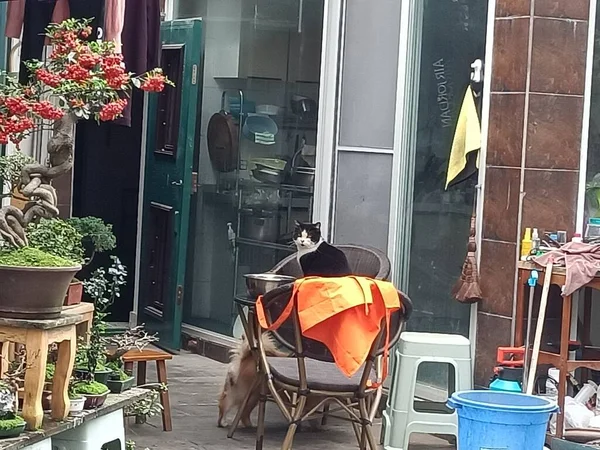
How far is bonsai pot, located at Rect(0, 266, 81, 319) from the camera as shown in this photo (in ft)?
12.4

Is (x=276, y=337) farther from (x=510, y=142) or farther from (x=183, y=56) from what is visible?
(x=183, y=56)

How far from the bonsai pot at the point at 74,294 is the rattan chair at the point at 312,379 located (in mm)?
930

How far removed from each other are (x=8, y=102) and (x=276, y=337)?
182 centimetres

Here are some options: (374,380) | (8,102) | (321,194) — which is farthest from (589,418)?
(8,102)

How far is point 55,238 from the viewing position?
4418 millimetres

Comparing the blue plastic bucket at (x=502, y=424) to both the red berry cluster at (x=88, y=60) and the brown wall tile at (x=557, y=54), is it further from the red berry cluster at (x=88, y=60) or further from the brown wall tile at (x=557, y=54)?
the red berry cluster at (x=88, y=60)

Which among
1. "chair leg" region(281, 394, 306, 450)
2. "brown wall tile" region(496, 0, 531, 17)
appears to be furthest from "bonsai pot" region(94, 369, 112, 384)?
"brown wall tile" region(496, 0, 531, 17)

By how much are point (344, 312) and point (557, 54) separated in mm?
1945

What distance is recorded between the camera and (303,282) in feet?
15.9

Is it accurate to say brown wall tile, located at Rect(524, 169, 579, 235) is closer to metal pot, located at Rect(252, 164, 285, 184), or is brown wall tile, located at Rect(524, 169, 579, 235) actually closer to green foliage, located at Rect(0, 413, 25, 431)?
metal pot, located at Rect(252, 164, 285, 184)

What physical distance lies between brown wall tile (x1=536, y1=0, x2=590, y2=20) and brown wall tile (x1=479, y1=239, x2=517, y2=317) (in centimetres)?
120

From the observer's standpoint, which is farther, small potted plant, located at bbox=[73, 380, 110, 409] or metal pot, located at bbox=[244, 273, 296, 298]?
metal pot, located at bbox=[244, 273, 296, 298]

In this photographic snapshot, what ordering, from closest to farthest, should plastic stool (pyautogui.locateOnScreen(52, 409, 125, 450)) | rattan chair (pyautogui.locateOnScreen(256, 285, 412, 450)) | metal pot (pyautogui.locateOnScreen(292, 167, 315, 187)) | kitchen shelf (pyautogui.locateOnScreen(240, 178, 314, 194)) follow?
plastic stool (pyautogui.locateOnScreen(52, 409, 125, 450)), rattan chair (pyautogui.locateOnScreen(256, 285, 412, 450)), metal pot (pyautogui.locateOnScreen(292, 167, 315, 187)), kitchen shelf (pyautogui.locateOnScreen(240, 178, 314, 194))

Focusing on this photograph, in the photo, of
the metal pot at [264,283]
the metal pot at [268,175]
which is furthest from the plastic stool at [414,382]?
the metal pot at [268,175]
